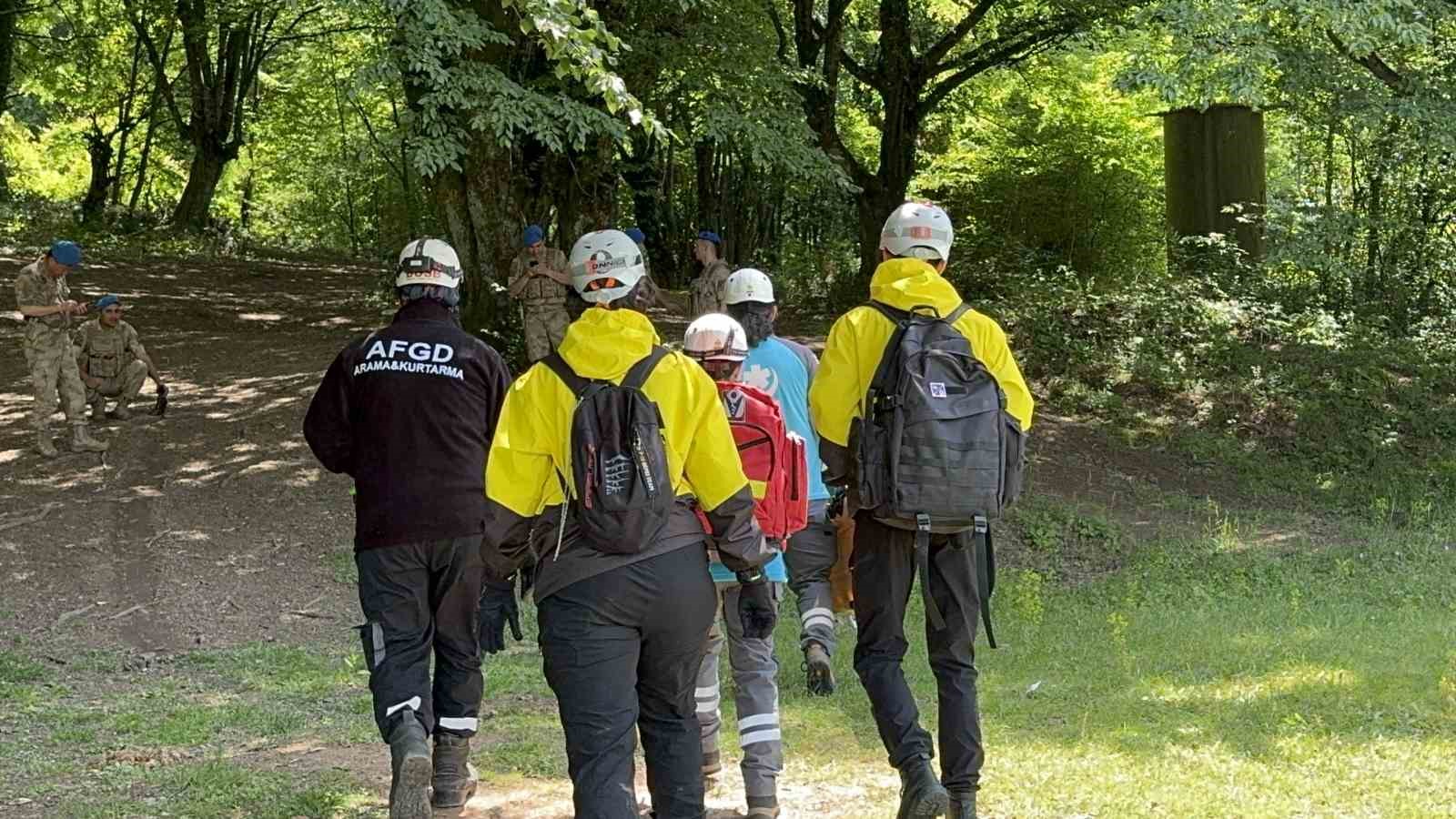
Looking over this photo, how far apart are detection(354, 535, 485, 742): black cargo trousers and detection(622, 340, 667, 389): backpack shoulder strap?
4.40 ft

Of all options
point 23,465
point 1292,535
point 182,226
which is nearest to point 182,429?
point 23,465

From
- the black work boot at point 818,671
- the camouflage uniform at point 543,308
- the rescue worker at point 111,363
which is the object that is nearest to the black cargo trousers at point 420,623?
the black work boot at point 818,671

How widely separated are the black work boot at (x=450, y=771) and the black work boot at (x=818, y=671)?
2.02 m

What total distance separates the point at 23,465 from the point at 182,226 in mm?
18106

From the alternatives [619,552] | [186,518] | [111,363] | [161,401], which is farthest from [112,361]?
[619,552]

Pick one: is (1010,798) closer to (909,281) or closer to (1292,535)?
(909,281)

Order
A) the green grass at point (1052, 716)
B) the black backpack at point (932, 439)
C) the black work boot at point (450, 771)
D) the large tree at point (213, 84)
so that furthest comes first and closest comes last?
the large tree at point (213, 84) → the green grass at point (1052, 716) → the black work boot at point (450, 771) → the black backpack at point (932, 439)

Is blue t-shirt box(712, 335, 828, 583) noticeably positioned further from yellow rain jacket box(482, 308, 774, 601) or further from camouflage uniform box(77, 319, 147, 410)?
camouflage uniform box(77, 319, 147, 410)

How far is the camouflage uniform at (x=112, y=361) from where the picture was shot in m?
13.4

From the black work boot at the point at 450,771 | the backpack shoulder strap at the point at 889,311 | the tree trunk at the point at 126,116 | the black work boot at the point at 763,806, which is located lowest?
the black work boot at the point at 763,806

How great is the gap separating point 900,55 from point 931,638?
15.5 meters

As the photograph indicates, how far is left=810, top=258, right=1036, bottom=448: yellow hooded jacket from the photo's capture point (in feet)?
16.5

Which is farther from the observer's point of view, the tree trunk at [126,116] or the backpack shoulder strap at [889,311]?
the tree trunk at [126,116]

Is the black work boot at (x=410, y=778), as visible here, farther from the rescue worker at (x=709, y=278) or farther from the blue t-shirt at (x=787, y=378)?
the rescue worker at (x=709, y=278)
